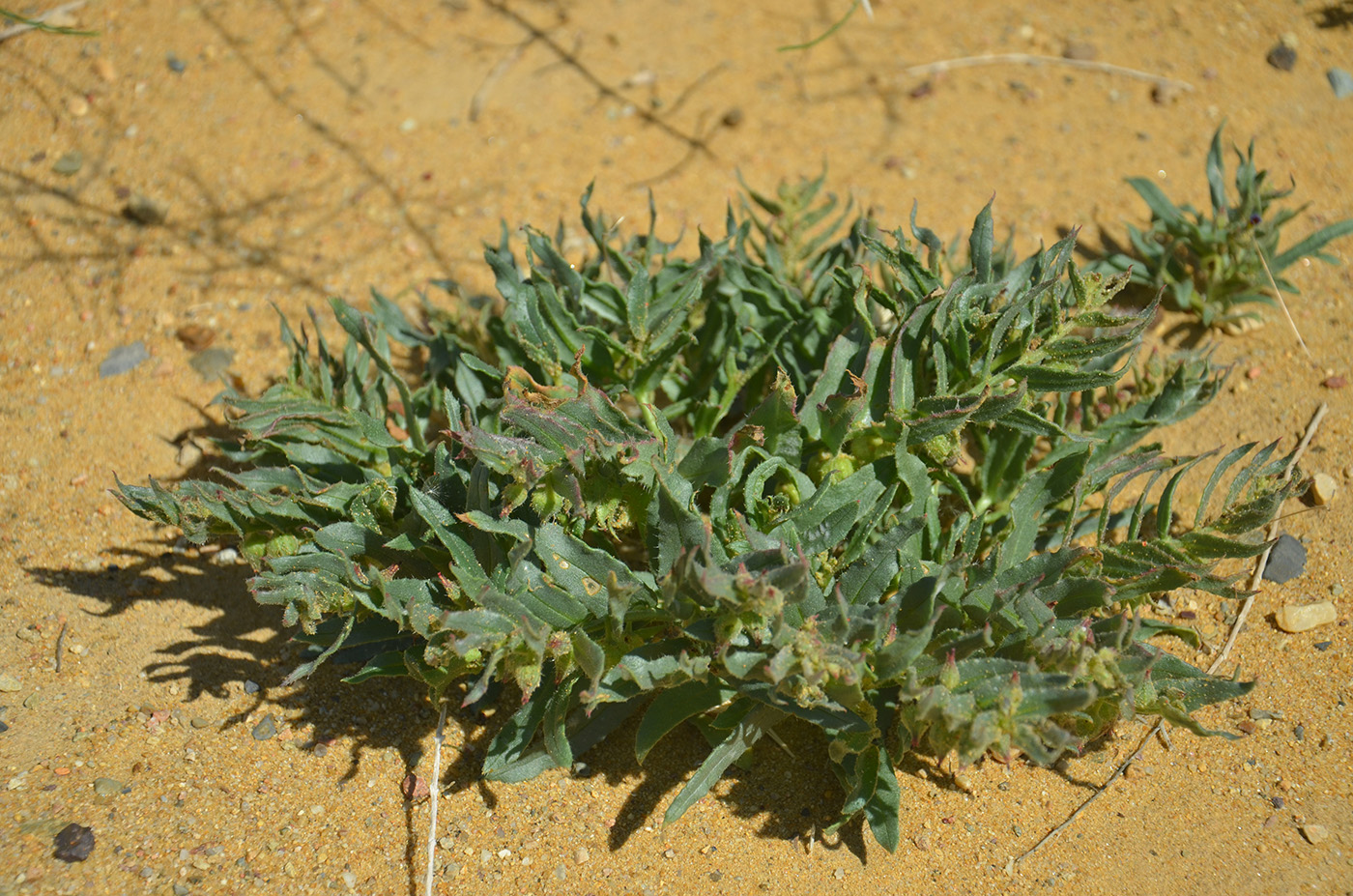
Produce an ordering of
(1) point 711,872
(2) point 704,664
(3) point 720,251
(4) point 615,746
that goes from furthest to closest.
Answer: (3) point 720,251, (4) point 615,746, (1) point 711,872, (2) point 704,664

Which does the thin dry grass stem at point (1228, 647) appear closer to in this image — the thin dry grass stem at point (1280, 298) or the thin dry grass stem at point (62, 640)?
the thin dry grass stem at point (1280, 298)

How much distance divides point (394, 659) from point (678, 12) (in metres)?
3.66

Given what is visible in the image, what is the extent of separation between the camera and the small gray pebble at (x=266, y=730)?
2.96m

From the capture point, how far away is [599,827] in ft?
9.13

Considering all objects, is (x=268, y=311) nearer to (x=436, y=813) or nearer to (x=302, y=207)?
(x=302, y=207)

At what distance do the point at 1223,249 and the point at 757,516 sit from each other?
7.69 feet

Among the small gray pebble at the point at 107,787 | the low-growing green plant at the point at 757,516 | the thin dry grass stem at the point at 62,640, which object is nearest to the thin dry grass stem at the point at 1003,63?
the low-growing green plant at the point at 757,516

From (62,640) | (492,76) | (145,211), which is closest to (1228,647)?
(62,640)

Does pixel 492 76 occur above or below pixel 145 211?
above

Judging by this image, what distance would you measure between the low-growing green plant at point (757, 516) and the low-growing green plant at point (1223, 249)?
2.48 ft

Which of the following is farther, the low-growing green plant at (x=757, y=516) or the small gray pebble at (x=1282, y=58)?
the small gray pebble at (x=1282, y=58)

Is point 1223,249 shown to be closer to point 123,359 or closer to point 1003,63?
point 1003,63

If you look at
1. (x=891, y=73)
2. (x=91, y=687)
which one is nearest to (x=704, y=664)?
(x=91, y=687)

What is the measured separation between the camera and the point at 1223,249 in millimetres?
3844
